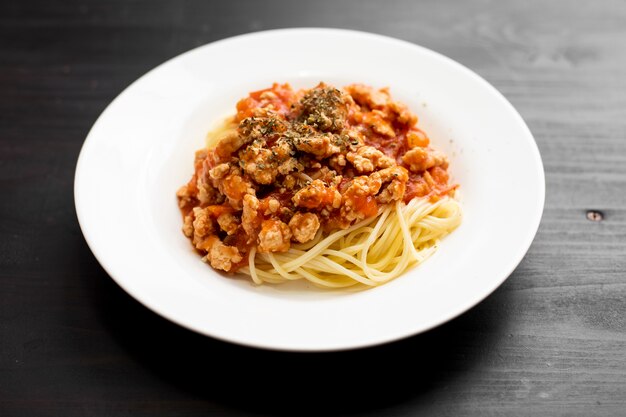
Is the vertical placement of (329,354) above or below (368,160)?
below

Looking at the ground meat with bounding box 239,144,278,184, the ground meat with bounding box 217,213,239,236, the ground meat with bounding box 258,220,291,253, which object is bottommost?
the ground meat with bounding box 217,213,239,236

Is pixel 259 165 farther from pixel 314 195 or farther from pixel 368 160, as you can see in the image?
pixel 368 160

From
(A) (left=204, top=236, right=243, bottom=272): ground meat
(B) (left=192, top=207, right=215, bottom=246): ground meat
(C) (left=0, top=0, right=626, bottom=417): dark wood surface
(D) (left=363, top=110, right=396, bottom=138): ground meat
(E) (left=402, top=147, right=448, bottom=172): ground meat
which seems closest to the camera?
(C) (left=0, top=0, right=626, bottom=417): dark wood surface

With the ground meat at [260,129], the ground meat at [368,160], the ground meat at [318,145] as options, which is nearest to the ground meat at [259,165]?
the ground meat at [260,129]

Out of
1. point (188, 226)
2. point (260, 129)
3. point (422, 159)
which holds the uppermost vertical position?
point (422, 159)

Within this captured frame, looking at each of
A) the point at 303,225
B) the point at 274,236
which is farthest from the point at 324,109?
the point at 274,236

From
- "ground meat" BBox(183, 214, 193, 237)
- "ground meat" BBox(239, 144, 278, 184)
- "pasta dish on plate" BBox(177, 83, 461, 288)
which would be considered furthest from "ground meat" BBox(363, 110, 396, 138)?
"ground meat" BBox(183, 214, 193, 237)

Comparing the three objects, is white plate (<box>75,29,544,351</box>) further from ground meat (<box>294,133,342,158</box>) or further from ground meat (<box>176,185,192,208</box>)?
ground meat (<box>294,133,342,158</box>)
